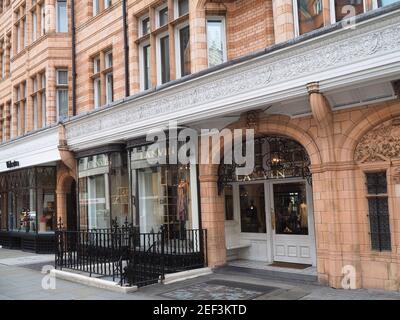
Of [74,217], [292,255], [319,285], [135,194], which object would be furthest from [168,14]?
[74,217]

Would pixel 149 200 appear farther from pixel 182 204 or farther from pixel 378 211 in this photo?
pixel 378 211

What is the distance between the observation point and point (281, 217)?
1010cm

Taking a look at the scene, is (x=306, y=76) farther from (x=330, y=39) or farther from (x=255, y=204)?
(x=255, y=204)

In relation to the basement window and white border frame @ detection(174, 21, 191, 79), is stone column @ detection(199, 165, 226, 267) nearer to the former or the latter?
white border frame @ detection(174, 21, 191, 79)

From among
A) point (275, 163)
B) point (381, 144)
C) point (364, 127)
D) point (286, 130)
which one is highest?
point (286, 130)

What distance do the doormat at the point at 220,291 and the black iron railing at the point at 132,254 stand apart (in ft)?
2.90

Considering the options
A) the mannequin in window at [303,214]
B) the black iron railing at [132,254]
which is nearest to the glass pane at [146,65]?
the black iron railing at [132,254]

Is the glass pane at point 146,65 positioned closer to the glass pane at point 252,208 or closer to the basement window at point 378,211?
the glass pane at point 252,208

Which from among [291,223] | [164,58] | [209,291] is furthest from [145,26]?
[209,291]

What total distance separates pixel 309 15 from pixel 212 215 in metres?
4.73

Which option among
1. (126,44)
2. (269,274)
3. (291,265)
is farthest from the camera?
(126,44)

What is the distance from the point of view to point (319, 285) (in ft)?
25.8

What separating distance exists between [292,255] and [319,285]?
1.91 meters

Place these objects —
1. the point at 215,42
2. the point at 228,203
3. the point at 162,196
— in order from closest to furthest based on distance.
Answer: the point at 215,42
the point at 228,203
the point at 162,196
